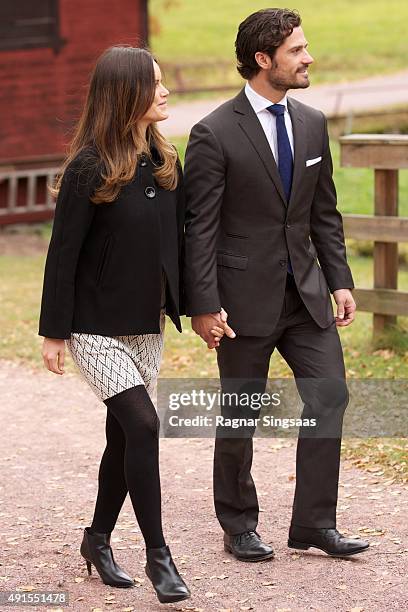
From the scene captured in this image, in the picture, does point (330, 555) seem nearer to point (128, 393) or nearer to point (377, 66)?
point (128, 393)

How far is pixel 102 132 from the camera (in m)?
4.77

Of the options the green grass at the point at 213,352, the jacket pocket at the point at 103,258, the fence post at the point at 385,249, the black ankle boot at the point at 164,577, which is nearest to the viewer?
the black ankle boot at the point at 164,577

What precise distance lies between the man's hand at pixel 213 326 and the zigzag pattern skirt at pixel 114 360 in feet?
0.63

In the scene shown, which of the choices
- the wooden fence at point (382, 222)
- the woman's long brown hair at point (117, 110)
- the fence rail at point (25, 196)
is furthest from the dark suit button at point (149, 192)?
the fence rail at point (25, 196)

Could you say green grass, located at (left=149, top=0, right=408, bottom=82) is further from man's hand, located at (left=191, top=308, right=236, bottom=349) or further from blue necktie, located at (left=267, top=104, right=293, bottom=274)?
man's hand, located at (left=191, top=308, right=236, bottom=349)

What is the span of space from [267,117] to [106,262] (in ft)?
3.17

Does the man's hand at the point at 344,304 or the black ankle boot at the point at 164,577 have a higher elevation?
the man's hand at the point at 344,304

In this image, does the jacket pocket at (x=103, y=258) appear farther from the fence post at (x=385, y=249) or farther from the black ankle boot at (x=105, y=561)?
the fence post at (x=385, y=249)

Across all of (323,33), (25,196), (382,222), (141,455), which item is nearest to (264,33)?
(141,455)

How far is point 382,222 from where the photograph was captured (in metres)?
8.82

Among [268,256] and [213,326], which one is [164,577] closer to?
[213,326]

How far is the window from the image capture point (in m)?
17.1

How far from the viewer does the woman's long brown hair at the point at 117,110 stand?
4727 millimetres

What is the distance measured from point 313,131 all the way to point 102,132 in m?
0.97
